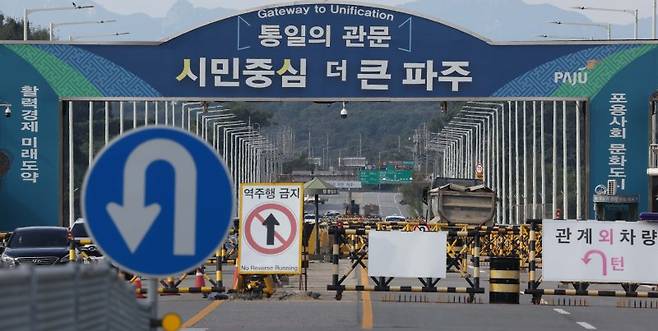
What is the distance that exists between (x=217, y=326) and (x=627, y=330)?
4991 millimetres

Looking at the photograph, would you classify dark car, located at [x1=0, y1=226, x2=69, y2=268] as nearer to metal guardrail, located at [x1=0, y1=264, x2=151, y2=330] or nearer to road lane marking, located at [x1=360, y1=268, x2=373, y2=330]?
road lane marking, located at [x1=360, y1=268, x2=373, y2=330]

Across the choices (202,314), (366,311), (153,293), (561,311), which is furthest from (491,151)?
(153,293)

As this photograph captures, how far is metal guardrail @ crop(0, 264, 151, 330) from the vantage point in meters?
7.97

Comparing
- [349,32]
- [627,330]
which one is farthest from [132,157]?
[349,32]

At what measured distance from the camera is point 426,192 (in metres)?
66.1

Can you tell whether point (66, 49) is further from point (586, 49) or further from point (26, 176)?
point (586, 49)

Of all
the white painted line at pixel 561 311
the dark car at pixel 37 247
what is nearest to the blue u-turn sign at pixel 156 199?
the white painted line at pixel 561 311

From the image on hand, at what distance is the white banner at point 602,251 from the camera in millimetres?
26766

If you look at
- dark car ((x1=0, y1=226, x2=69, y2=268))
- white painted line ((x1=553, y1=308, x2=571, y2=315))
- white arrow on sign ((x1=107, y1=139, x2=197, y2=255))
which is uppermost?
white arrow on sign ((x1=107, y1=139, x2=197, y2=255))

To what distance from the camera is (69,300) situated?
29.7ft

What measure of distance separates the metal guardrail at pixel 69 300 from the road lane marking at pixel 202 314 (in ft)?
29.2

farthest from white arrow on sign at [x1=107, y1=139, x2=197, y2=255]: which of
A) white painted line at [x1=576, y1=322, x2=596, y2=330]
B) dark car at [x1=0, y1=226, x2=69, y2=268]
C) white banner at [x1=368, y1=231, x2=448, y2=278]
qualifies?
dark car at [x1=0, y1=226, x2=69, y2=268]

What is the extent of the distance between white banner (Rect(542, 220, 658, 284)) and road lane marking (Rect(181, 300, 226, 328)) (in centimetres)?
542

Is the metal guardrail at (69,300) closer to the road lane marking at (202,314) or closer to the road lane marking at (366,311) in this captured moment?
the road lane marking at (202,314)
